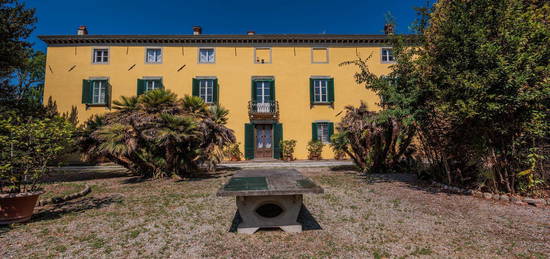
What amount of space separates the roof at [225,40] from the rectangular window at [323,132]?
4.67 meters

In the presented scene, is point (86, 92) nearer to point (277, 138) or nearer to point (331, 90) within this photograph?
point (277, 138)

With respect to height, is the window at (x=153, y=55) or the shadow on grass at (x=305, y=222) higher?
the window at (x=153, y=55)

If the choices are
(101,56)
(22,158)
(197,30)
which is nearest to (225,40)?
(197,30)

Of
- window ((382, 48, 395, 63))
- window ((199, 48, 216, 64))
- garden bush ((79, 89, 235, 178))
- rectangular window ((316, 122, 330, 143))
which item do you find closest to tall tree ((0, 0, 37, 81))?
garden bush ((79, 89, 235, 178))

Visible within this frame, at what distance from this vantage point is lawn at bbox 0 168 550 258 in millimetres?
2609

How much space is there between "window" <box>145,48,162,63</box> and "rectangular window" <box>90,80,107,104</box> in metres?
2.66

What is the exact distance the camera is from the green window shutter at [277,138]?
13430 mm

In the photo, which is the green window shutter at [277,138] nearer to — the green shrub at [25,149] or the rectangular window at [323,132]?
the rectangular window at [323,132]

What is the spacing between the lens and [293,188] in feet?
9.07

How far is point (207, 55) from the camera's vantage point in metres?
14.1

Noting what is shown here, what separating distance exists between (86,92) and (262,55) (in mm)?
9808

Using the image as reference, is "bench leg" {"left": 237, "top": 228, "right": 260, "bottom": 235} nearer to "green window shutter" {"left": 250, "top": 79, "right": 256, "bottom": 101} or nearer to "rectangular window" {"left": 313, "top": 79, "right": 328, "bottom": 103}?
"green window shutter" {"left": 250, "top": 79, "right": 256, "bottom": 101}

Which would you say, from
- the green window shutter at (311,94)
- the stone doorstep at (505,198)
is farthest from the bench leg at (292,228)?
the green window shutter at (311,94)

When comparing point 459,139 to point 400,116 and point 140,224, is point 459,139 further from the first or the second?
point 140,224
